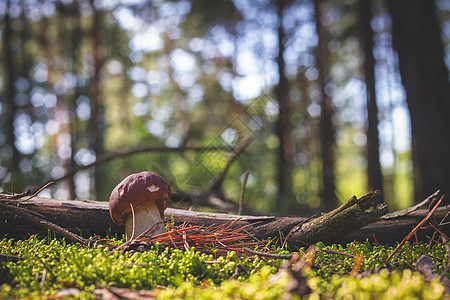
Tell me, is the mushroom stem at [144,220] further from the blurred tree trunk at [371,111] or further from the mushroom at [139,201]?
the blurred tree trunk at [371,111]

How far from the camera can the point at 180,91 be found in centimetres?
1552

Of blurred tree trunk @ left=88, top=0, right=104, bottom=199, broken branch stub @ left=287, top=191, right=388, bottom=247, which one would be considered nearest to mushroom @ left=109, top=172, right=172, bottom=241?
broken branch stub @ left=287, top=191, right=388, bottom=247

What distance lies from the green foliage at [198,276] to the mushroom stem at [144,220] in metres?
0.29

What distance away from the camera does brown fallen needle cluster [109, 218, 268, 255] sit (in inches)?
73.4

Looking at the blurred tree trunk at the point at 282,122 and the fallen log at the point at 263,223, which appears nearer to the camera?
the fallen log at the point at 263,223

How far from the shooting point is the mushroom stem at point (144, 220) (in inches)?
85.9

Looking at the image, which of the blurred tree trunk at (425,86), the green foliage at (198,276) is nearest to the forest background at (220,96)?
the blurred tree trunk at (425,86)

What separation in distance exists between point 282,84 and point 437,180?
4.33 metres

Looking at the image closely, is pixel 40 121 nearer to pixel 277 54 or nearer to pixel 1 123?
pixel 1 123

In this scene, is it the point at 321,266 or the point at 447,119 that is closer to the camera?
the point at 321,266

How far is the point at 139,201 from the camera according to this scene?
2.12 metres

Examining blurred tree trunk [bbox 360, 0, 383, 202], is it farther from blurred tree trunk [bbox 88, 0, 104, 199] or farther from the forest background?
blurred tree trunk [bbox 88, 0, 104, 199]

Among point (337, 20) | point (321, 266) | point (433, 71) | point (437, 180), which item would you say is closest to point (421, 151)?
point (437, 180)

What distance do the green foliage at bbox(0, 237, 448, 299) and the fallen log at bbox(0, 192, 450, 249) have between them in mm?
193
